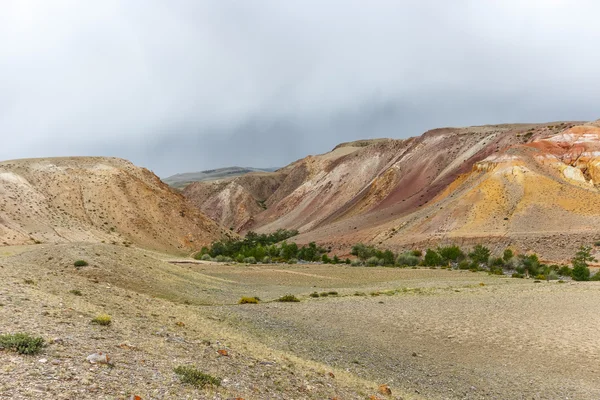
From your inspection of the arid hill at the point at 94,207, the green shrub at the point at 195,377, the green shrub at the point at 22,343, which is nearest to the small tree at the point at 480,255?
the arid hill at the point at 94,207

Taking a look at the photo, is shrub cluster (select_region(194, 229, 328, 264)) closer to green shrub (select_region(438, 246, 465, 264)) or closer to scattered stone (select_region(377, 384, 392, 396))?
green shrub (select_region(438, 246, 465, 264))

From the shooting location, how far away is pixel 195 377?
8.18 m

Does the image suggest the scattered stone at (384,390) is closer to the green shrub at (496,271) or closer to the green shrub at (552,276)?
the green shrub at (552,276)

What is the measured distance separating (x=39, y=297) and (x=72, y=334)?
12.9ft

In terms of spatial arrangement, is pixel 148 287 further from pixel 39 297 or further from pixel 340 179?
pixel 340 179

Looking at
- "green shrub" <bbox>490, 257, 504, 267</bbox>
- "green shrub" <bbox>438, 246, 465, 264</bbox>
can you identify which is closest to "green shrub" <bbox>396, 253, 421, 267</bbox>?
"green shrub" <bbox>438, 246, 465, 264</bbox>

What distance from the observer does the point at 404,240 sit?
7081 centimetres

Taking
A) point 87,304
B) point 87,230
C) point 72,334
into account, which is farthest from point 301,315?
point 87,230

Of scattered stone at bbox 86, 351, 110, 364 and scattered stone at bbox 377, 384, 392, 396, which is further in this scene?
scattered stone at bbox 377, 384, 392, 396

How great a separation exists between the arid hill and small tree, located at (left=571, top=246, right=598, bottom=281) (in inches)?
2086

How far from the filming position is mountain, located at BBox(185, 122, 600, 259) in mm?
62969

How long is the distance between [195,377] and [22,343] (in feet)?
9.77

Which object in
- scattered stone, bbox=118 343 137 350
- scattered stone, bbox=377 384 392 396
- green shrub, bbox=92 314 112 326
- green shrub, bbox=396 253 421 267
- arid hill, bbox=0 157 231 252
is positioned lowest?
green shrub, bbox=396 253 421 267

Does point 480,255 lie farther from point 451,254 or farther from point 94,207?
point 94,207
